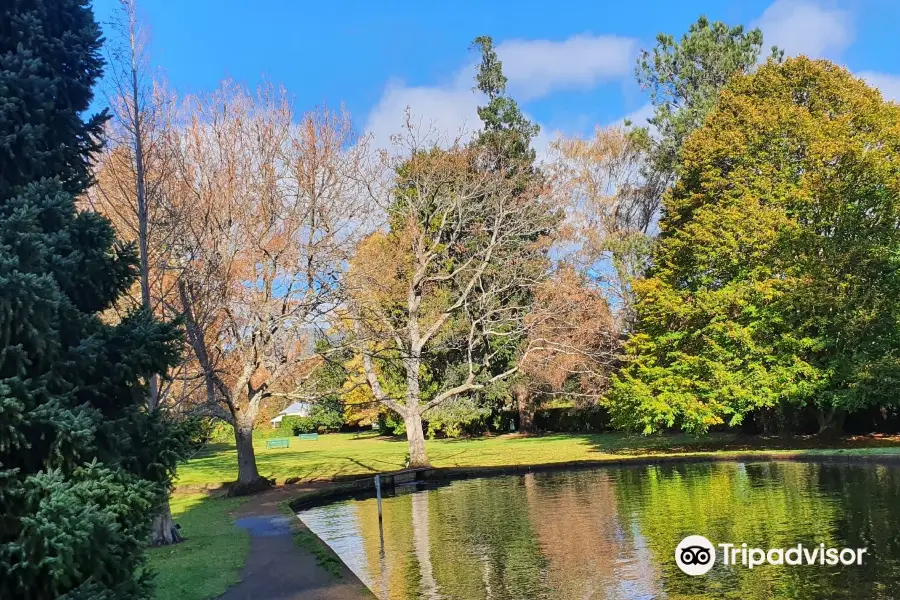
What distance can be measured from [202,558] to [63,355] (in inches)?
222

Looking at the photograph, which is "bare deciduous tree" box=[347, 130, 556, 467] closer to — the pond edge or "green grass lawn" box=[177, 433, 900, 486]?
the pond edge

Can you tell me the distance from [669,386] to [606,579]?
60.0 feet

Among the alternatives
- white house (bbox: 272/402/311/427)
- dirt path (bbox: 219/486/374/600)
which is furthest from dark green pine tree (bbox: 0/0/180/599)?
white house (bbox: 272/402/311/427)

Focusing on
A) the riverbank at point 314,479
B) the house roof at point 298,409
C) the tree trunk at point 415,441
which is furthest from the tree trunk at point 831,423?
the house roof at point 298,409

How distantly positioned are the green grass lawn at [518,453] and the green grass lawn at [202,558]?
8.17 m

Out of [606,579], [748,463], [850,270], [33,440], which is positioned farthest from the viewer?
[850,270]

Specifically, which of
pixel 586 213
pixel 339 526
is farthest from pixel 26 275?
pixel 586 213

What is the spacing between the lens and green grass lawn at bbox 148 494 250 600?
8.31m

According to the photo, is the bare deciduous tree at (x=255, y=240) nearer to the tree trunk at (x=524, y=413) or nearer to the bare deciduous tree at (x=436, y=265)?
the bare deciduous tree at (x=436, y=265)

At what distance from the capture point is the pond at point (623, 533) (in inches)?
324

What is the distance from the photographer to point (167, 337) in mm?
6059

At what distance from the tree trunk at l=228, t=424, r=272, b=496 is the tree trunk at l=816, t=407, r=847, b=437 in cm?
1998

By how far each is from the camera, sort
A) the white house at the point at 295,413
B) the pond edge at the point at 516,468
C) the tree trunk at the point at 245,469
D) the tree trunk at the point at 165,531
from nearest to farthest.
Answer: the tree trunk at the point at 165,531 < the pond edge at the point at 516,468 < the tree trunk at the point at 245,469 < the white house at the point at 295,413

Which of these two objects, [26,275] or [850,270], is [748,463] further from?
[26,275]
